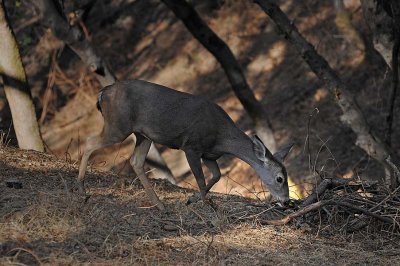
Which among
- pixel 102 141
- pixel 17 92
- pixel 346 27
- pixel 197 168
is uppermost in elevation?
pixel 17 92

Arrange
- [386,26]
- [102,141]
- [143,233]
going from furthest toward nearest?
[386,26] → [102,141] → [143,233]

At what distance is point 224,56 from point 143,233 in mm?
7513

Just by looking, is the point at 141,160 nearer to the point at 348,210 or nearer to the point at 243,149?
the point at 243,149

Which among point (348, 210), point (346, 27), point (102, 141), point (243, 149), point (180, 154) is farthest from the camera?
point (180, 154)

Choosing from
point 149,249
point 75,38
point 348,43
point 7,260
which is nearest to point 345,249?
point 149,249

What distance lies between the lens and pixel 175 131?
8.94 m

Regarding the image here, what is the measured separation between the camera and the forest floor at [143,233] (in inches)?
250

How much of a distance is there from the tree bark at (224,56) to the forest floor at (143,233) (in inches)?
221

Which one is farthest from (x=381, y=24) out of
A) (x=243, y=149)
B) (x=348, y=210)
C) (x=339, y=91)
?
(x=348, y=210)

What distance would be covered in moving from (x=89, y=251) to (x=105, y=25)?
18.6 meters

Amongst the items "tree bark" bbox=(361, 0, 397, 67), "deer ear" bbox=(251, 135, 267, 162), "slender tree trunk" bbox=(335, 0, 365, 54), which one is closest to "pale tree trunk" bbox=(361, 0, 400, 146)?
"tree bark" bbox=(361, 0, 397, 67)

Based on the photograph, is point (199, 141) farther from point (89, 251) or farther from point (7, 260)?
point (7, 260)

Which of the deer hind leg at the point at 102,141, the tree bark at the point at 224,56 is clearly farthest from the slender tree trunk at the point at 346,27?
the deer hind leg at the point at 102,141

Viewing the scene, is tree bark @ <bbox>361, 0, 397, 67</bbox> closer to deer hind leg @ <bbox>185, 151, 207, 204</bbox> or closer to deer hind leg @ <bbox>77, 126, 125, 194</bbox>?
deer hind leg @ <bbox>185, 151, 207, 204</bbox>
